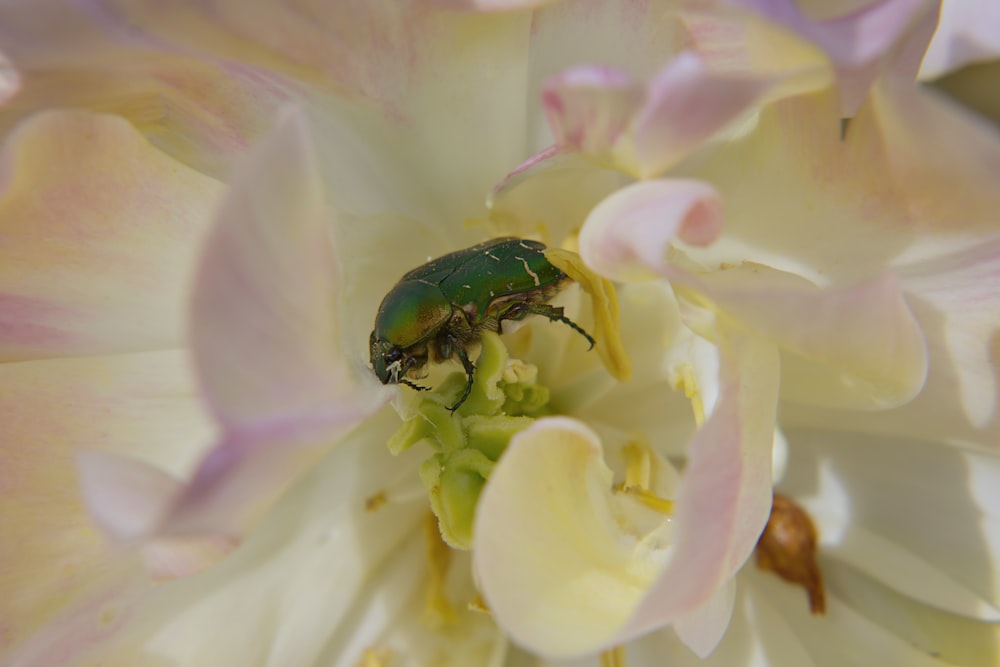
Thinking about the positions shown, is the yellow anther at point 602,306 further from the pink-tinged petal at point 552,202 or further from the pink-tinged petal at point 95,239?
the pink-tinged petal at point 95,239

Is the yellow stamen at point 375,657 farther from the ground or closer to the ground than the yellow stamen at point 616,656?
closer to the ground

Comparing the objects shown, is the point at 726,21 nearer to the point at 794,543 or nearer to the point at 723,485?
the point at 723,485

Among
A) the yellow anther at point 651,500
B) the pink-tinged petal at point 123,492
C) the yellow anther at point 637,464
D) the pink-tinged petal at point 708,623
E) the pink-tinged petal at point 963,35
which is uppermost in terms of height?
the pink-tinged petal at point 963,35

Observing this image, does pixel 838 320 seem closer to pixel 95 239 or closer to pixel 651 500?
pixel 651 500

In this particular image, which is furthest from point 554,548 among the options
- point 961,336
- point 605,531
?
point 961,336

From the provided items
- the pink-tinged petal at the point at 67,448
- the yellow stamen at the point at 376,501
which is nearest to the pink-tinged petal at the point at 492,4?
the pink-tinged petal at the point at 67,448

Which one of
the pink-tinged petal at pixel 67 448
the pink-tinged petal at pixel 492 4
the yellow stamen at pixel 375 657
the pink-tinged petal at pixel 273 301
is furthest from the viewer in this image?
the yellow stamen at pixel 375 657

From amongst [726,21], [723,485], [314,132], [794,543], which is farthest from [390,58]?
[794,543]

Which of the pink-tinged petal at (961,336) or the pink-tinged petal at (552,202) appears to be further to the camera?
the pink-tinged petal at (552,202)

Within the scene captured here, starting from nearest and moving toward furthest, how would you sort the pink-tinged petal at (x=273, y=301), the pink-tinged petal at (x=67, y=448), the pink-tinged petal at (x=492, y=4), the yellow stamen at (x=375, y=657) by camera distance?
the pink-tinged petal at (x=273, y=301), the pink-tinged petal at (x=492, y=4), the pink-tinged petal at (x=67, y=448), the yellow stamen at (x=375, y=657)
